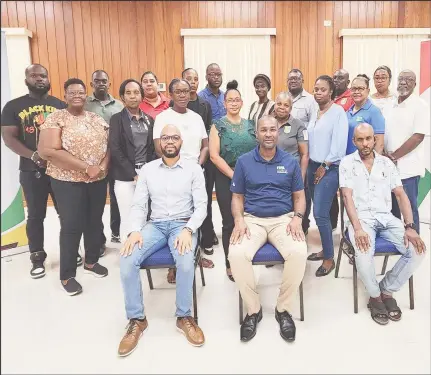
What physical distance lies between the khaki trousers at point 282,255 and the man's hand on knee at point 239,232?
0.02m

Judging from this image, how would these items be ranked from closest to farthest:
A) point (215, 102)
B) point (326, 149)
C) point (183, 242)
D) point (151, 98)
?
point (183, 242) → point (326, 149) → point (151, 98) → point (215, 102)

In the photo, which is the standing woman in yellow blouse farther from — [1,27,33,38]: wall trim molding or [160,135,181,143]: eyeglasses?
[1,27,33,38]: wall trim molding

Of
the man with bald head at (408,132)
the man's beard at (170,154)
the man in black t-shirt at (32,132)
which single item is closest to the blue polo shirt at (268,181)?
the man's beard at (170,154)

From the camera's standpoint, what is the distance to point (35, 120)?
9.87 feet

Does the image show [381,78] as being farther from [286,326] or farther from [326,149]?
[286,326]

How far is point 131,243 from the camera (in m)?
2.31

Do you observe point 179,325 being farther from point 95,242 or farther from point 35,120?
point 35,120

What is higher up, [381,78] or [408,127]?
[381,78]

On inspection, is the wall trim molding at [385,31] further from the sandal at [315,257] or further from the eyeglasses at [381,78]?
the sandal at [315,257]

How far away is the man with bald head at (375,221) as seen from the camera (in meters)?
2.42

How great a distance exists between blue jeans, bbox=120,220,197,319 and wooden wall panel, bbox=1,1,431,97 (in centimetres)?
404

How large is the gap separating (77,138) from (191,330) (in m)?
1.48

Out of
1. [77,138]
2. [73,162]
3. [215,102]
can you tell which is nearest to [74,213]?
[73,162]

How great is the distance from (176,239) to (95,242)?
1.09 meters
